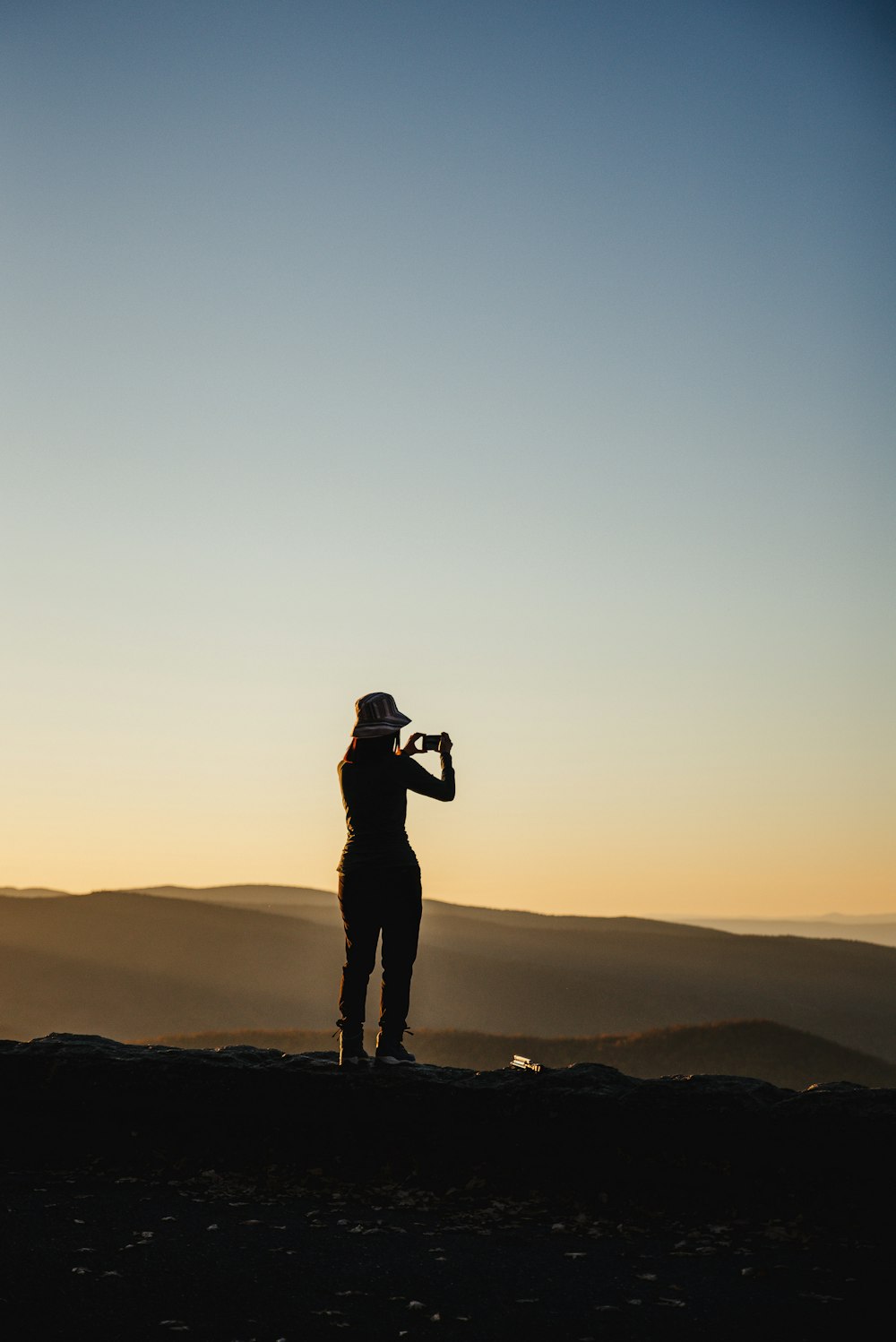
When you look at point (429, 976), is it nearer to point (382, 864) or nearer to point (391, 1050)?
point (391, 1050)

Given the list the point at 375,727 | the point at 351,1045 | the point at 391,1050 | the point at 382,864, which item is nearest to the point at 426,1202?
the point at 391,1050

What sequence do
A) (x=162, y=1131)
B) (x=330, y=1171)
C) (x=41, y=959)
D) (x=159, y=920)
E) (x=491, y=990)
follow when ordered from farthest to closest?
(x=159, y=920)
(x=41, y=959)
(x=491, y=990)
(x=162, y=1131)
(x=330, y=1171)

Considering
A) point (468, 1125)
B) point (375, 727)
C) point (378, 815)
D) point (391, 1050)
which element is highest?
point (375, 727)

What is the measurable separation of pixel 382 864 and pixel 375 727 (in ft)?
3.28

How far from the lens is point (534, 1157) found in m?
7.63

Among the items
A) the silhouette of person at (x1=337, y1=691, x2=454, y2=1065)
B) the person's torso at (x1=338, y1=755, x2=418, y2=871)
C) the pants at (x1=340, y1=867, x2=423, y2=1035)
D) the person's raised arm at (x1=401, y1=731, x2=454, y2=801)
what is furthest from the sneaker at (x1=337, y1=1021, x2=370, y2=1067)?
the person's raised arm at (x1=401, y1=731, x2=454, y2=801)

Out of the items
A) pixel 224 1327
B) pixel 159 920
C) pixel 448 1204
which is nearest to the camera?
pixel 224 1327

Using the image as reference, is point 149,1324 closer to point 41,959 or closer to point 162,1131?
point 162,1131

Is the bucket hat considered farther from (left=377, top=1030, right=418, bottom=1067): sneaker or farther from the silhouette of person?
(left=377, top=1030, right=418, bottom=1067): sneaker

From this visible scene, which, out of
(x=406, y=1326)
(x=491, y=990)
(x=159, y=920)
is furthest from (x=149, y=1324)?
(x=159, y=920)

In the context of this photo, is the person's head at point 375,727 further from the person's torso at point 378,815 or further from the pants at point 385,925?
the pants at point 385,925

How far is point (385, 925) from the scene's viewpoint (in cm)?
822

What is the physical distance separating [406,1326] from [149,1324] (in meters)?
1.15

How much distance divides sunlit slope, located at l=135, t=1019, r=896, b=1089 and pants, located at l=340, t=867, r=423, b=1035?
3401 cm
